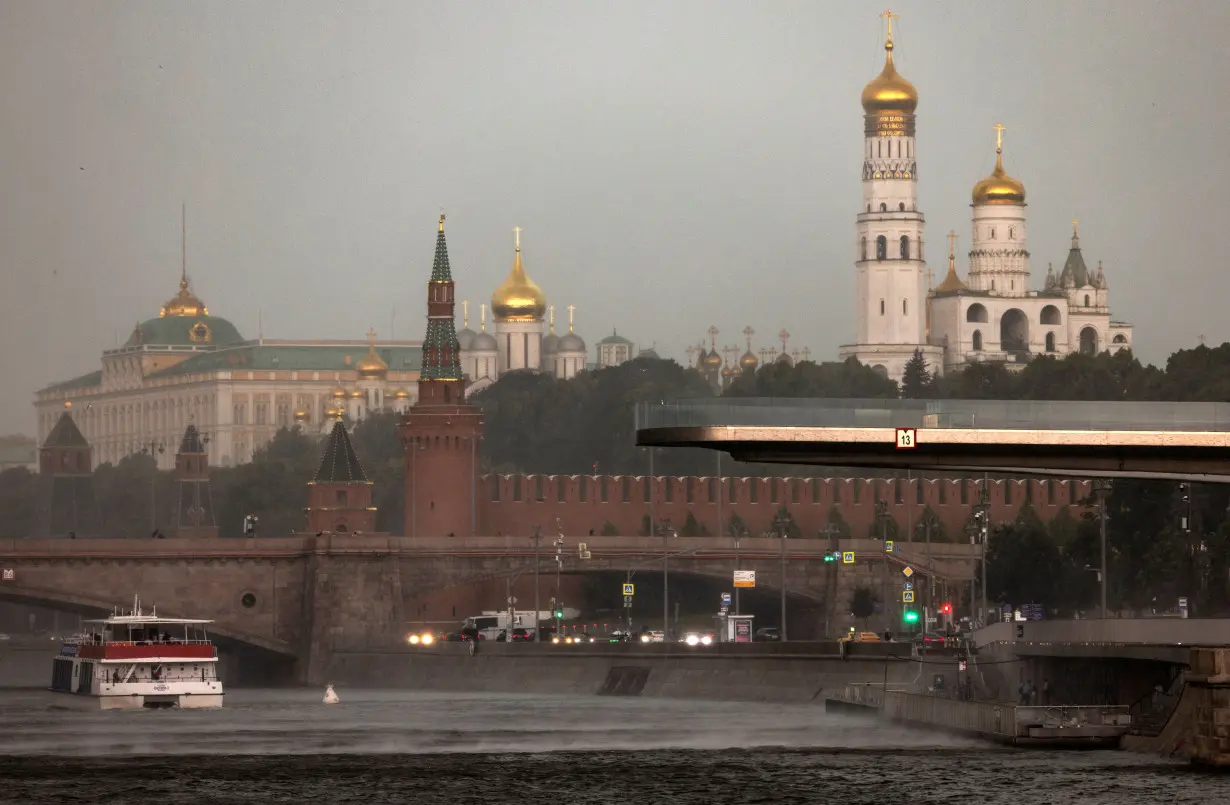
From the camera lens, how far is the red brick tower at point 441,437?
17275 cm

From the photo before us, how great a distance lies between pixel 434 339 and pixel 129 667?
6922cm

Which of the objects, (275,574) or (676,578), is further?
(676,578)

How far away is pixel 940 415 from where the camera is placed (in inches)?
2854

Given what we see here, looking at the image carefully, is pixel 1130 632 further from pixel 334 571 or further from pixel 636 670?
pixel 334 571

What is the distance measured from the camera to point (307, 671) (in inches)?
5522

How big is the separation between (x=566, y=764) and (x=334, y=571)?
67768mm

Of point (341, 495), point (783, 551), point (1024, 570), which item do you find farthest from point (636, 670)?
point (341, 495)

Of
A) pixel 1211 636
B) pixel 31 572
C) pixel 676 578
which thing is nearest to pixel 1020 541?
pixel 676 578

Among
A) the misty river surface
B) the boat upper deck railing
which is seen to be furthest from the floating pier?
the boat upper deck railing

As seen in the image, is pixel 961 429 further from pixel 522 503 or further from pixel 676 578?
pixel 522 503

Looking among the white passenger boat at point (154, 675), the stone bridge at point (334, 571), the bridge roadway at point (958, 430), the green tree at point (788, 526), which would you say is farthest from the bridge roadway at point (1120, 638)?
the green tree at point (788, 526)

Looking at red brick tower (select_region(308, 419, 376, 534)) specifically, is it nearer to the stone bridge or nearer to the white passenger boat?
the stone bridge

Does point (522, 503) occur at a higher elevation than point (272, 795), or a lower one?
higher

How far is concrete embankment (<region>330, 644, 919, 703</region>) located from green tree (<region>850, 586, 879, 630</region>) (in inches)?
919
